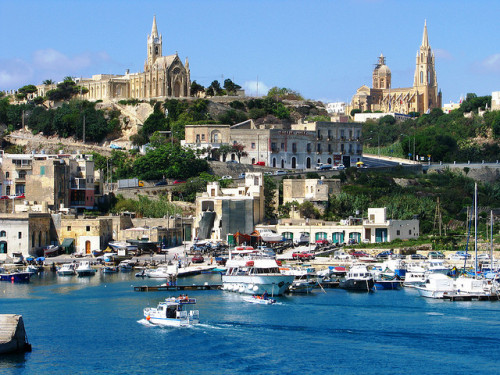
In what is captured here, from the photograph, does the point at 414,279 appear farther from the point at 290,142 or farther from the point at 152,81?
the point at 152,81

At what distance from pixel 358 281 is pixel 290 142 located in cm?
4109

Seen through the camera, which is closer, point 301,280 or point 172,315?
point 172,315

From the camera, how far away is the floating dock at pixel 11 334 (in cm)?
3672

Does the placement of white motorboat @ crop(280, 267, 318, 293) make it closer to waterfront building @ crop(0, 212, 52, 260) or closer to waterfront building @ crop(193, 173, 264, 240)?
waterfront building @ crop(193, 173, 264, 240)

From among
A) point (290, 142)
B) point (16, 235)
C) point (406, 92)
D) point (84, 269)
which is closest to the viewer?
point (84, 269)

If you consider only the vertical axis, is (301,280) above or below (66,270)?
below

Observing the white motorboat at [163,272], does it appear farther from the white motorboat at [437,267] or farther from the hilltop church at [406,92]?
the hilltop church at [406,92]

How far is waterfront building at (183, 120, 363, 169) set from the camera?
94.2 metres

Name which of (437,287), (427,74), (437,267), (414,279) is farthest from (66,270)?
(427,74)

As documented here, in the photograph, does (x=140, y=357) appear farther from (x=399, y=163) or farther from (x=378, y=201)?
(x=399, y=163)

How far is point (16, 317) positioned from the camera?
36.7m

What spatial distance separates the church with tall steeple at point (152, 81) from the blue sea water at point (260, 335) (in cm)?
6200

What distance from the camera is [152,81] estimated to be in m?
115

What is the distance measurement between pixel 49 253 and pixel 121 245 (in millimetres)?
5056
